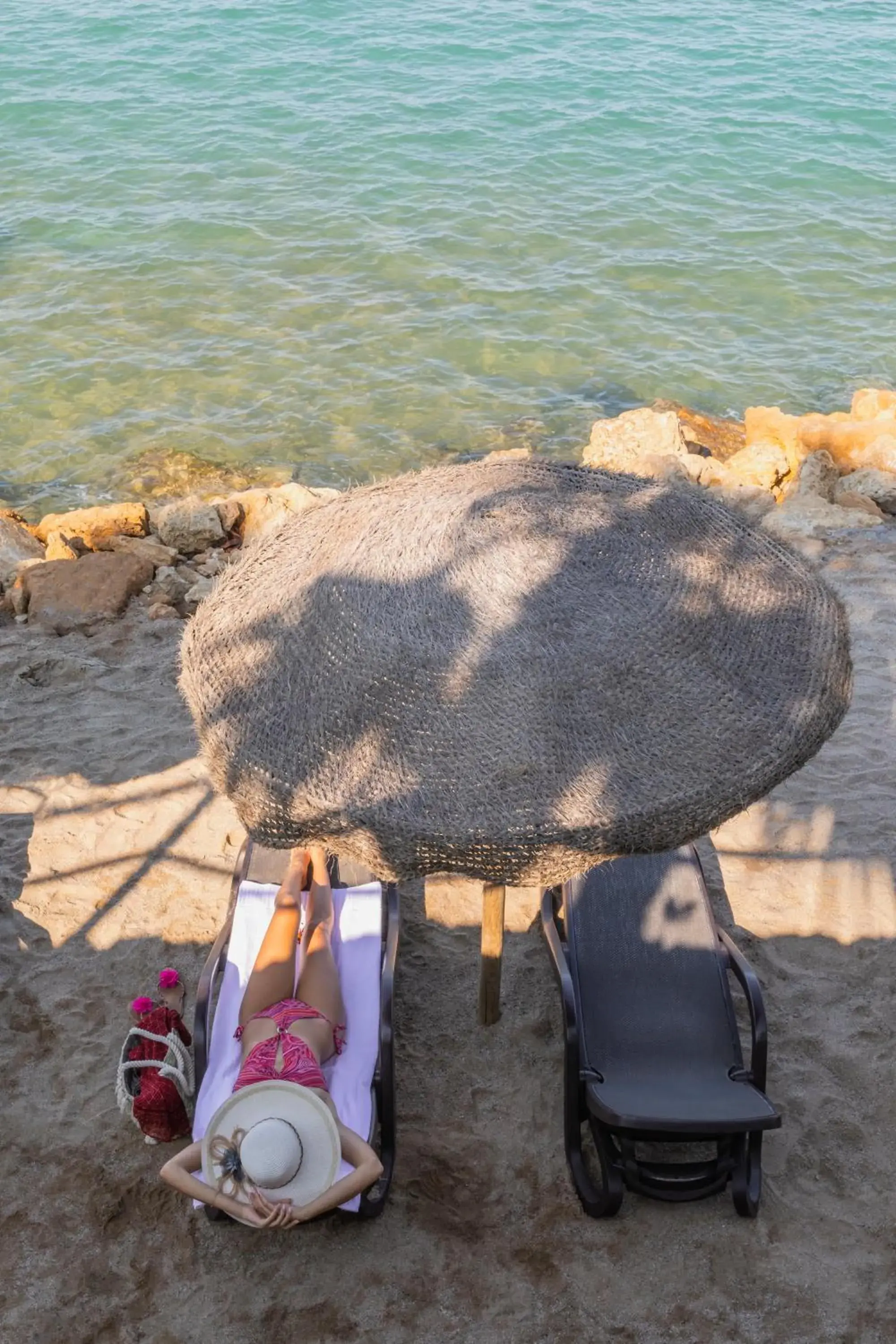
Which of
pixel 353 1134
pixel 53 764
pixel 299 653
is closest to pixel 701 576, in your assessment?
pixel 299 653

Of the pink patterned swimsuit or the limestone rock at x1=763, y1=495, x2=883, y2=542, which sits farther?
the limestone rock at x1=763, y1=495, x2=883, y2=542

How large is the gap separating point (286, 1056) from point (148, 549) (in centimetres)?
553

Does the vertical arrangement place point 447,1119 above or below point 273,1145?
below

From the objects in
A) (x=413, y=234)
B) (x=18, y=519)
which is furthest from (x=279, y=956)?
(x=413, y=234)

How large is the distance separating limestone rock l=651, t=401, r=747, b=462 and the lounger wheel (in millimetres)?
8107

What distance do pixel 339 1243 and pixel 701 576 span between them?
8.93 ft

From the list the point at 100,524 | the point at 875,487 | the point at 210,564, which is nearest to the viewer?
the point at 210,564

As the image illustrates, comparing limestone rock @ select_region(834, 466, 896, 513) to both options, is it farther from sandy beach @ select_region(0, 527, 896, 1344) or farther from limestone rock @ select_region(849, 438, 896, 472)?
sandy beach @ select_region(0, 527, 896, 1344)

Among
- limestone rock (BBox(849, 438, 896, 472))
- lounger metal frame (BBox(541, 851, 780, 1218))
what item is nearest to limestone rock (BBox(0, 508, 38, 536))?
lounger metal frame (BBox(541, 851, 780, 1218))

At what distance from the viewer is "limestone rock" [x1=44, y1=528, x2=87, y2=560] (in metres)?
8.48

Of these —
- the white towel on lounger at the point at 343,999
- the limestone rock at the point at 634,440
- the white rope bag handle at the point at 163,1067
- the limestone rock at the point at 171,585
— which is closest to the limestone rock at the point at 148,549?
the limestone rock at the point at 171,585

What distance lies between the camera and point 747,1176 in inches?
154

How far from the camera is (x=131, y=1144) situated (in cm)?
425

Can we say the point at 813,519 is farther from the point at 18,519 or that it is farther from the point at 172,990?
the point at 18,519
